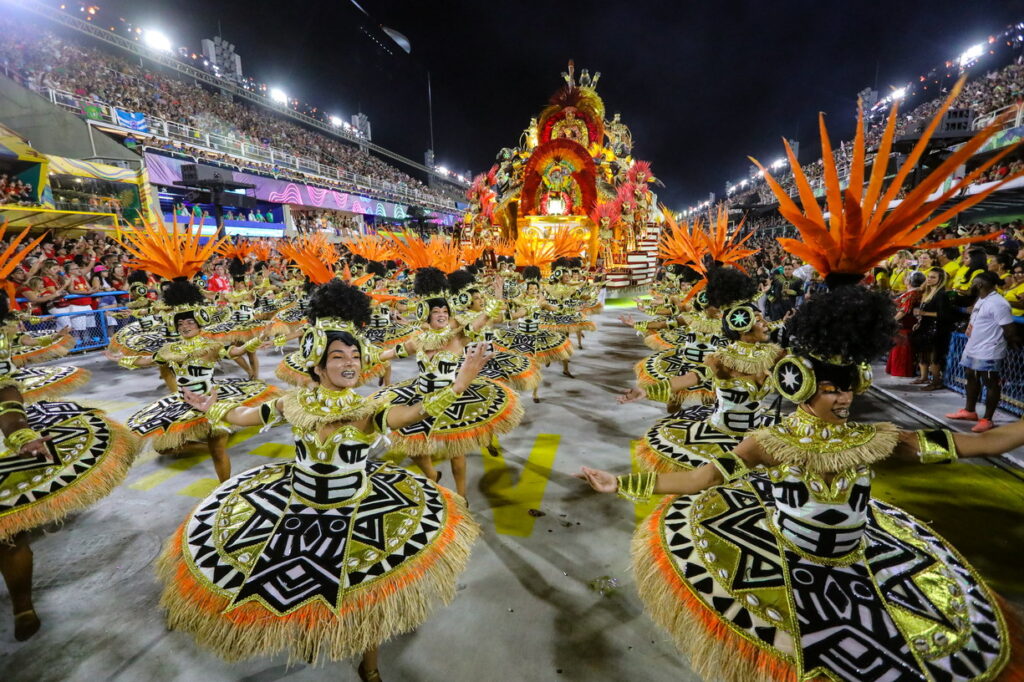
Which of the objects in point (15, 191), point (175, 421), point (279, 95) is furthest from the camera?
point (279, 95)

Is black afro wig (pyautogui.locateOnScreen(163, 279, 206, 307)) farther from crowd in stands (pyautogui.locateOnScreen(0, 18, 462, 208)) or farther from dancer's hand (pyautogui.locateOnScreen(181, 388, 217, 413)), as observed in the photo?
crowd in stands (pyautogui.locateOnScreen(0, 18, 462, 208))

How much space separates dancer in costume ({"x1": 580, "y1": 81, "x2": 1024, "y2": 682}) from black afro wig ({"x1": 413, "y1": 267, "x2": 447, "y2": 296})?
9.53 ft

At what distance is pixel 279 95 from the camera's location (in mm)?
41062

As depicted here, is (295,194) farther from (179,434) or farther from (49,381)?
(179,434)

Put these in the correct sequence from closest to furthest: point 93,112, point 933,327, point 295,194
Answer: point 933,327 < point 93,112 < point 295,194

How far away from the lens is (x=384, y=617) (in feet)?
6.68

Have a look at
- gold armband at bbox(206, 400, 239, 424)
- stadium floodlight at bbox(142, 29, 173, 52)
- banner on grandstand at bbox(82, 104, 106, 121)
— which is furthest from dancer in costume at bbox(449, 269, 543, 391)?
stadium floodlight at bbox(142, 29, 173, 52)

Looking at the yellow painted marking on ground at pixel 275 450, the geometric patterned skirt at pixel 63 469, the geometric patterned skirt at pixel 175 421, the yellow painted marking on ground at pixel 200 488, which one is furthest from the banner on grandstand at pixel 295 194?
the geometric patterned skirt at pixel 63 469

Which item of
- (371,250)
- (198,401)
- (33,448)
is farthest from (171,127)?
(198,401)

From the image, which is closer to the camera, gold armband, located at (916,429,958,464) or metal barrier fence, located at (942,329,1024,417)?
gold armband, located at (916,429,958,464)

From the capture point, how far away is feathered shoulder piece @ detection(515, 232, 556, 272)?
11825 mm

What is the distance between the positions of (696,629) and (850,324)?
142 centimetres

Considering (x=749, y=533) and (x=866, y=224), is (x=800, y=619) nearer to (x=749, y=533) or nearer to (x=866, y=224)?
(x=749, y=533)

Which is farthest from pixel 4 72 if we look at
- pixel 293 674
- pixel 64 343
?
pixel 293 674
